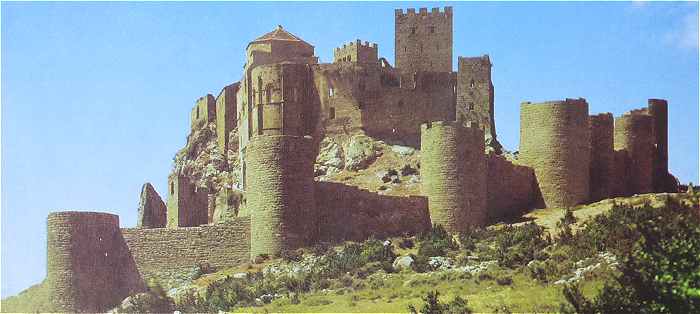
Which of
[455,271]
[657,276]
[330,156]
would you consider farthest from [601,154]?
[657,276]

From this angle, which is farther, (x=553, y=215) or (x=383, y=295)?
(x=553, y=215)

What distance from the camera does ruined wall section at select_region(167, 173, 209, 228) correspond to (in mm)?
56600

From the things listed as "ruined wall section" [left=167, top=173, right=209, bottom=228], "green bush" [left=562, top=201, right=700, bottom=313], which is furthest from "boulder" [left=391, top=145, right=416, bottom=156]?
"green bush" [left=562, top=201, right=700, bottom=313]

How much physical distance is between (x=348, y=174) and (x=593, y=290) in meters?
24.8

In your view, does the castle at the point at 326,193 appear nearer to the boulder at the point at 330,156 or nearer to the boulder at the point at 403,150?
Answer: the boulder at the point at 403,150

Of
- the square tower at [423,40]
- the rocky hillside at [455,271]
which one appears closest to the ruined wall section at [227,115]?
the square tower at [423,40]

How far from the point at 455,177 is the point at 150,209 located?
1704 cm

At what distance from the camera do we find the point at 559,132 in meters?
52.5

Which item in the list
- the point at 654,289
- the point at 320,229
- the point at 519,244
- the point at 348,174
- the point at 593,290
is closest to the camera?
the point at 654,289

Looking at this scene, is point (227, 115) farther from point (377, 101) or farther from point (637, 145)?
point (637, 145)

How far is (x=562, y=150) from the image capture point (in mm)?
52562

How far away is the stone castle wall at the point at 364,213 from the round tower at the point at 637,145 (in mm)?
9856

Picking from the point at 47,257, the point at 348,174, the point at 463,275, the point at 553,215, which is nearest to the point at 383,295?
the point at 463,275

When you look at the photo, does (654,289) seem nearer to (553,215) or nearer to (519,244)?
(519,244)
